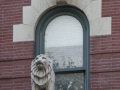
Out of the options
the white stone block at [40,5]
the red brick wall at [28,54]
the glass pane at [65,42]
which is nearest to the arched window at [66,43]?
the glass pane at [65,42]

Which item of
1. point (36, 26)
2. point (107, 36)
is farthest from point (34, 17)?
point (107, 36)

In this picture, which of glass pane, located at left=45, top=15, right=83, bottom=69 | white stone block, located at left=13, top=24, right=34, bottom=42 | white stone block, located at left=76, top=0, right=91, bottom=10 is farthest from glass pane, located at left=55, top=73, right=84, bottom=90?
white stone block, located at left=76, top=0, right=91, bottom=10

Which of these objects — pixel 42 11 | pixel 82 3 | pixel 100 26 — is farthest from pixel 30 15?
pixel 100 26

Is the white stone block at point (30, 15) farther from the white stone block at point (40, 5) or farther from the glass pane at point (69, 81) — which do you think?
the glass pane at point (69, 81)

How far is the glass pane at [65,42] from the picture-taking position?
20.4m

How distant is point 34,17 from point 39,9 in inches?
8.6

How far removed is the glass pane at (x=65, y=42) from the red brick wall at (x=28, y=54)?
0.42 metres

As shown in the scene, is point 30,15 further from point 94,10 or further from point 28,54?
point 94,10

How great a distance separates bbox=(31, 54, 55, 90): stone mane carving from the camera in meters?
18.9

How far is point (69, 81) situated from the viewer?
20.3 meters

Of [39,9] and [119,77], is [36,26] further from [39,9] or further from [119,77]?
[119,77]

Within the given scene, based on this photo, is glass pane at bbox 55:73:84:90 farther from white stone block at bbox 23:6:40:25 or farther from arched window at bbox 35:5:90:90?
white stone block at bbox 23:6:40:25

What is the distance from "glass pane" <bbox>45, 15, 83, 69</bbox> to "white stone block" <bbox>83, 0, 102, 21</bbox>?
16.1 inches

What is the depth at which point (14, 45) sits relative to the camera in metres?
20.7
